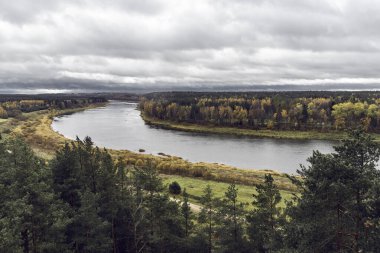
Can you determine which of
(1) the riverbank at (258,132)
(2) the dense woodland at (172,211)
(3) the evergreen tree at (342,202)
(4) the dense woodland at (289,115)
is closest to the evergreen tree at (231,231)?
(2) the dense woodland at (172,211)

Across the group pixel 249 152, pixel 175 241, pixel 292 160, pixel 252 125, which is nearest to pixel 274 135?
pixel 252 125

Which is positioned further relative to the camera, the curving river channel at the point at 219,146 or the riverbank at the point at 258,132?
the riverbank at the point at 258,132

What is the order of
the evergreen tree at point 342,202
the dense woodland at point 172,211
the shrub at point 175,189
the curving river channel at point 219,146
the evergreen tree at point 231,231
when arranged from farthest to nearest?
the curving river channel at point 219,146 → the shrub at point 175,189 → the evergreen tree at point 231,231 → the dense woodland at point 172,211 → the evergreen tree at point 342,202

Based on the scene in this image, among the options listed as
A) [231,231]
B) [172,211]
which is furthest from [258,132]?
[231,231]

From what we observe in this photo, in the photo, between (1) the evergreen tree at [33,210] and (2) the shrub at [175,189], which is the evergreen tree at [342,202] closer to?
(1) the evergreen tree at [33,210]

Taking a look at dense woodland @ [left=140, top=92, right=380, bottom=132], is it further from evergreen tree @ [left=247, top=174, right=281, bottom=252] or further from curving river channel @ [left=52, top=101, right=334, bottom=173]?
evergreen tree @ [left=247, top=174, right=281, bottom=252]

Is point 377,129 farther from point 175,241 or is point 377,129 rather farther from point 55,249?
point 55,249

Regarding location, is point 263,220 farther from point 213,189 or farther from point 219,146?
point 219,146
